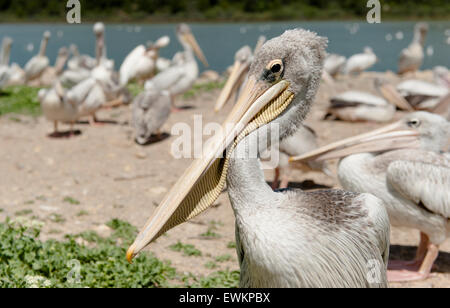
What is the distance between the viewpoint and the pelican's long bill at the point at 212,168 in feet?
6.88

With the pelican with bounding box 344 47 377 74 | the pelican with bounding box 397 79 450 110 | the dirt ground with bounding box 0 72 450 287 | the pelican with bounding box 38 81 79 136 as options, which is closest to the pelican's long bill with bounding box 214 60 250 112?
the dirt ground with bounding box 0 72 450 287

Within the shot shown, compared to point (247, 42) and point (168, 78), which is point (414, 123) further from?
point (247, 42)

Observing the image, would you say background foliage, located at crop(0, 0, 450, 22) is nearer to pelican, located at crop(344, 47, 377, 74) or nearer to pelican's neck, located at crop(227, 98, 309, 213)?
pelican, located at crop(344, 47, 377, 74)

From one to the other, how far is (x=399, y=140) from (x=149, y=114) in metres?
4.08

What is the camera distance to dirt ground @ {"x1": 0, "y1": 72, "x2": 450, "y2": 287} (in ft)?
14.3

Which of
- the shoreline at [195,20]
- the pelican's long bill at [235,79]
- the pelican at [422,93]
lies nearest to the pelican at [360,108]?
the pelican at [422,93]

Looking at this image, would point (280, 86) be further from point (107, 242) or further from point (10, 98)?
point (10, 98)

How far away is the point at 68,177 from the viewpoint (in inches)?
230

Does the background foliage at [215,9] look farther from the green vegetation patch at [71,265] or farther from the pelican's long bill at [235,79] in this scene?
the green vegetation patch at [71,265]

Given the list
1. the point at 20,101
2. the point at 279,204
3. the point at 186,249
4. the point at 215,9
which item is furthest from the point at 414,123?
the point at 215,9

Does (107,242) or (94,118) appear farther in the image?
(94,118)

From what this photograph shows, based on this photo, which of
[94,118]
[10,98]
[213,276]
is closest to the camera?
[213,276]
